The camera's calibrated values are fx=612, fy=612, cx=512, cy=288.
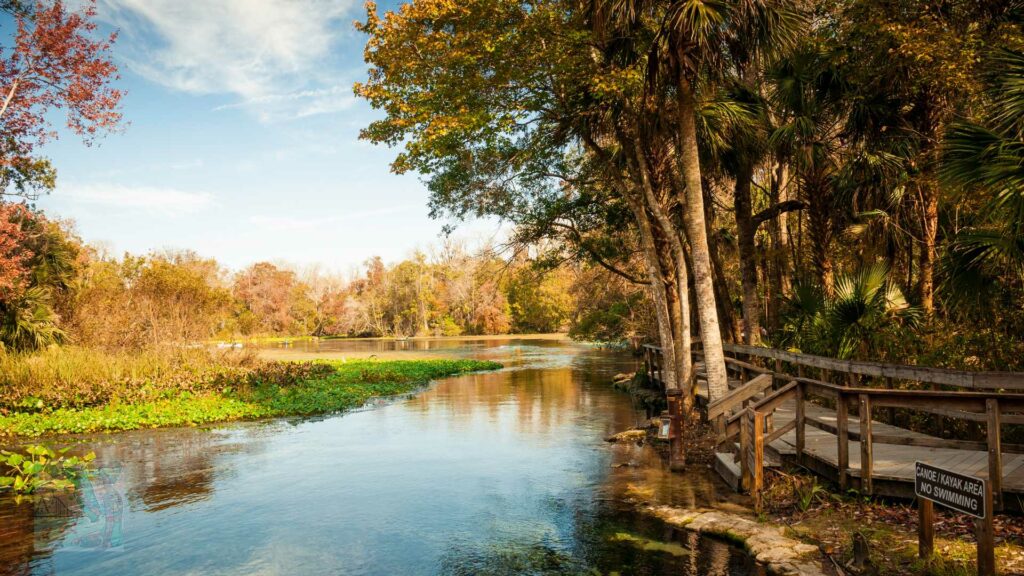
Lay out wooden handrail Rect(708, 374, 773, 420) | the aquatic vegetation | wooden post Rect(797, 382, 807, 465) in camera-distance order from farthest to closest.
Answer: the aquatic vegetation
wooden handrail Rect(708, 374, 773, 420)
wooden post Rect(797, 382, 807, 465)

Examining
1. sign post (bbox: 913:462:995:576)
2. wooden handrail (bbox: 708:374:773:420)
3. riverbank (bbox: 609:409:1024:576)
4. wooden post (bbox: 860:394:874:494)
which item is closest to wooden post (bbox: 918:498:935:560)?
riverbank (bbox: 609:409:1024:576)

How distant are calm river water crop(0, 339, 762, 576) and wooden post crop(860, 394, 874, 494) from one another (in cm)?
164

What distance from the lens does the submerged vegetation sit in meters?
16.1

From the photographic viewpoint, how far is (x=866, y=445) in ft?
22.0

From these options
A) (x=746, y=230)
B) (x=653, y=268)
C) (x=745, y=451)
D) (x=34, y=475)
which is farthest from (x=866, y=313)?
(x=34, y=475)

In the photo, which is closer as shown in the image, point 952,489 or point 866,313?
point 952,489

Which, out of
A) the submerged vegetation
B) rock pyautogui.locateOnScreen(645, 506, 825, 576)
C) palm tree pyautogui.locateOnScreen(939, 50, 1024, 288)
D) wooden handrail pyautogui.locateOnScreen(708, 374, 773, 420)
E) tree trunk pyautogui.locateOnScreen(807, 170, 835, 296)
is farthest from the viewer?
the submerged vegetation

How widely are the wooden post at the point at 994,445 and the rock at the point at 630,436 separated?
27.2 feet

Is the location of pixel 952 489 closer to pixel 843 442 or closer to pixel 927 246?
pixel 843 442

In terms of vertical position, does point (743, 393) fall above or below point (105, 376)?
above

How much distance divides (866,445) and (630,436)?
24.6 feet

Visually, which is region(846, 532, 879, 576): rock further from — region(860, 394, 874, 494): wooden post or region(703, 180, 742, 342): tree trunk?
region(703, 180, 742, 342): tree trunk

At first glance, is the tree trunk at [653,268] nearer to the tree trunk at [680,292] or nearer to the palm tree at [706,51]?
the tree trunk at [680,292]

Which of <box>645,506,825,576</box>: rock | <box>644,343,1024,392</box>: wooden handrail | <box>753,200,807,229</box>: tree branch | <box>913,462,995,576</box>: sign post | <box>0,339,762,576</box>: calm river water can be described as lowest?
<box>0,339,762,576</box>: calm river water
